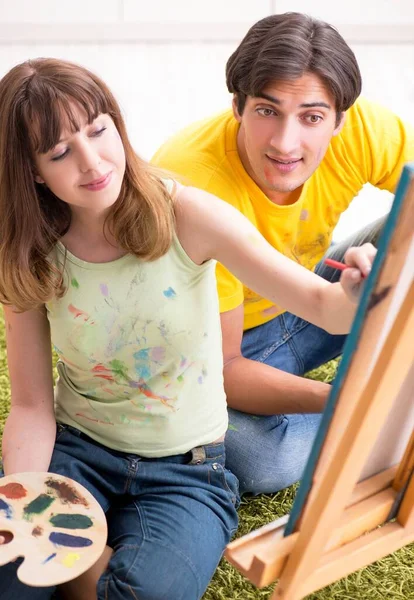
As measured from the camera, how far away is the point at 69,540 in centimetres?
111

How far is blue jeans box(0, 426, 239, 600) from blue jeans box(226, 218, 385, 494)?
0.55 ft

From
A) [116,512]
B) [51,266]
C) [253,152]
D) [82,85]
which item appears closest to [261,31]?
[253,152]

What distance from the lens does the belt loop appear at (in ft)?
4.42

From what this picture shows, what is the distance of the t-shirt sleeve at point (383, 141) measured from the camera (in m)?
1.65

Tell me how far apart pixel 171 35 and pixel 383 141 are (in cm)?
275

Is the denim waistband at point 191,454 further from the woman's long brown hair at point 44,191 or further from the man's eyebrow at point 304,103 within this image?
the man's eyebrow at point 304,103

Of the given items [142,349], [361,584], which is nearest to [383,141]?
[142,349]

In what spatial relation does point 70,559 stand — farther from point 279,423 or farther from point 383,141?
point 383,141

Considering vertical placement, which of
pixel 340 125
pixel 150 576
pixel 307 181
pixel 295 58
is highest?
pixel 295 58

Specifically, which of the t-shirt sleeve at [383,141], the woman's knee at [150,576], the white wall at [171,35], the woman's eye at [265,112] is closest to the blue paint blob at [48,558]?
the woman's knee at [150,576]

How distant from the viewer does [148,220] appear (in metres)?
1.24

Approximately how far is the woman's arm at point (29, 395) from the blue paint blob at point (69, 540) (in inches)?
9.0

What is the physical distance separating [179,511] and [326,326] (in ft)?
1.26

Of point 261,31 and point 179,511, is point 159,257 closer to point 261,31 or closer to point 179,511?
point 179,511
